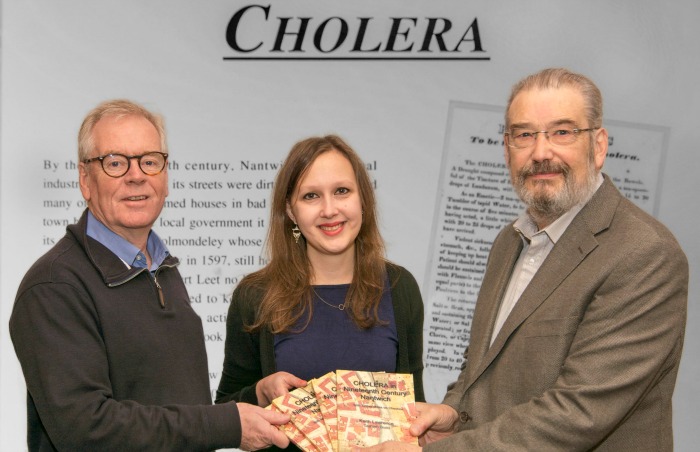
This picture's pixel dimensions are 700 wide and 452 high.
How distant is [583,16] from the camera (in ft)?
15.3

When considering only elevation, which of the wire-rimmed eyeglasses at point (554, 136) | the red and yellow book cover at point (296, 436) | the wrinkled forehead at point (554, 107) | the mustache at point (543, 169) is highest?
the wrinkled forehead at point (554, 107)

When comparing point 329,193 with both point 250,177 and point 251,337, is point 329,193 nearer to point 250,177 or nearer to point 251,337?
point 251,337

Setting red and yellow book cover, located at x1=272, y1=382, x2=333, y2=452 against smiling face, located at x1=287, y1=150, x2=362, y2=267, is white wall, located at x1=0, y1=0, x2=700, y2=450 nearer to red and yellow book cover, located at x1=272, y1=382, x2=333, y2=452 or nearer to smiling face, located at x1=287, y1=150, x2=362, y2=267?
smiling face, located at x1=287, y1=150, x2=362, y2=267

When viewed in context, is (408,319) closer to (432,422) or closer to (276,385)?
(432,422)

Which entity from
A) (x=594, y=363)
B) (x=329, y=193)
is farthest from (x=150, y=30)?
(x=594, y=363)

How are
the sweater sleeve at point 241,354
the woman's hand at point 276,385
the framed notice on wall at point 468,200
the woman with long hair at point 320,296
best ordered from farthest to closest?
the framed notice on wall at point 468,200 < the sweater sleeve at point 241,354 < the woman with long hair at point 320,296 < the woman's hand at point 276,385

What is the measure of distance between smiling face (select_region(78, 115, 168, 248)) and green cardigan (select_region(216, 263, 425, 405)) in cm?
52

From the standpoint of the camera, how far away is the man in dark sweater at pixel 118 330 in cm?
245

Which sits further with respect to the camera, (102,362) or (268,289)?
(268,289)

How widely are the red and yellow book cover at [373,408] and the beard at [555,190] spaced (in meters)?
0.74

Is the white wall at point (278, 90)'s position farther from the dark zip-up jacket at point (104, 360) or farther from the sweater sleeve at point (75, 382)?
the sweater sleeve at point (75, 382)

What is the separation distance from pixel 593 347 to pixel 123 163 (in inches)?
65.5

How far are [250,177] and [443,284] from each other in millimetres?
1276

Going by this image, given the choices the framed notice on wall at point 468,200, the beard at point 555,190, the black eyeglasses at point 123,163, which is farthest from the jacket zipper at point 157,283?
the framed notice on wall at point 468,200
